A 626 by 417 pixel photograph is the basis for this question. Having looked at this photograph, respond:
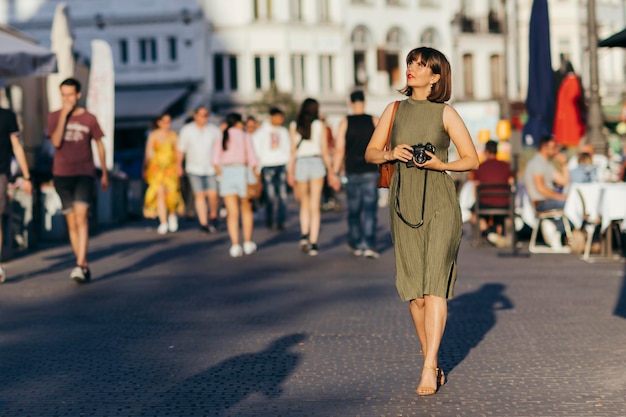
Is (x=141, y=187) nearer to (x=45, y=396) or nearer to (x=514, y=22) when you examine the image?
(x=45, y=396)

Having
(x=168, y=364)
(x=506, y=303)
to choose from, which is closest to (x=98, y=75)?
(x=506, y=303)

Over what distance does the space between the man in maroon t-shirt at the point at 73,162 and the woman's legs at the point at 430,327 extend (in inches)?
245

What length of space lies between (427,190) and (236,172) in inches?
403

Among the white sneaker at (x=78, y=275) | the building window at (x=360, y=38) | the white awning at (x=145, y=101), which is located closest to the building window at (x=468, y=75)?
the building window at (x=360, y=38)

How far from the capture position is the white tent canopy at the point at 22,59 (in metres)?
16.7

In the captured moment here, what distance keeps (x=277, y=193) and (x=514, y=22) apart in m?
47.8

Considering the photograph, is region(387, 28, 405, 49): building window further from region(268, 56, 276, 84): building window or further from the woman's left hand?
the woman's left hand

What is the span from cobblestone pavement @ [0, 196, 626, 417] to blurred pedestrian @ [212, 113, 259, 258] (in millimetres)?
1586

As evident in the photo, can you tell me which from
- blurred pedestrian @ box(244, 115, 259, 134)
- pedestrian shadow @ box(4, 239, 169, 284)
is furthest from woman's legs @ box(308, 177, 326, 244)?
blurred pedestrian @ box(244, 115, 259, 134)

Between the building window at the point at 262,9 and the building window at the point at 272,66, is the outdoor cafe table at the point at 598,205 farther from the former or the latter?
the building window at the point at 262,9

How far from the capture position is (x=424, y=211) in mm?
7355

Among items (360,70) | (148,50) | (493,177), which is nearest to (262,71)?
(360,70)

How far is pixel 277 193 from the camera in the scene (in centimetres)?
2120

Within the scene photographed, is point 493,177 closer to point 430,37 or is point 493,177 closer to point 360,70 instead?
point 360,70
